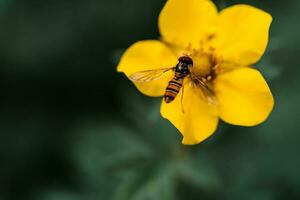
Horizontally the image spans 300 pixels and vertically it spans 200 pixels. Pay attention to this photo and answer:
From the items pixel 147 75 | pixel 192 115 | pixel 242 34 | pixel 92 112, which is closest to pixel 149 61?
pixel 147 75

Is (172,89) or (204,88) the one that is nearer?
(172,89)

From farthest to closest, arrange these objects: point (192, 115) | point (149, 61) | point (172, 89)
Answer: point (149, 61)
point (192, 115)
point (172, 89)

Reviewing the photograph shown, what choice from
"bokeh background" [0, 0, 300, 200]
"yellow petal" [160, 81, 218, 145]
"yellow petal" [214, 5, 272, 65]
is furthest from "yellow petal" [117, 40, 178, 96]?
"bokeh background" [0, 0, 300, 200]

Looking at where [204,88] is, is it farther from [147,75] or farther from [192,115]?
[147,75]

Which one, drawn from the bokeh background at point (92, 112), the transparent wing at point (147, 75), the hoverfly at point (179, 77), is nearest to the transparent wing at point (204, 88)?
the hoverfly at point (179, 77)

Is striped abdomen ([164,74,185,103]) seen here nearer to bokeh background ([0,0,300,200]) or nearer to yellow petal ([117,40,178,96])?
yellow petal ([117,40,178,96])

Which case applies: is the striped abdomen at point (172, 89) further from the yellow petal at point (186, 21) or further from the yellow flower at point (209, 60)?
the yellow petal at point (186, 21)
